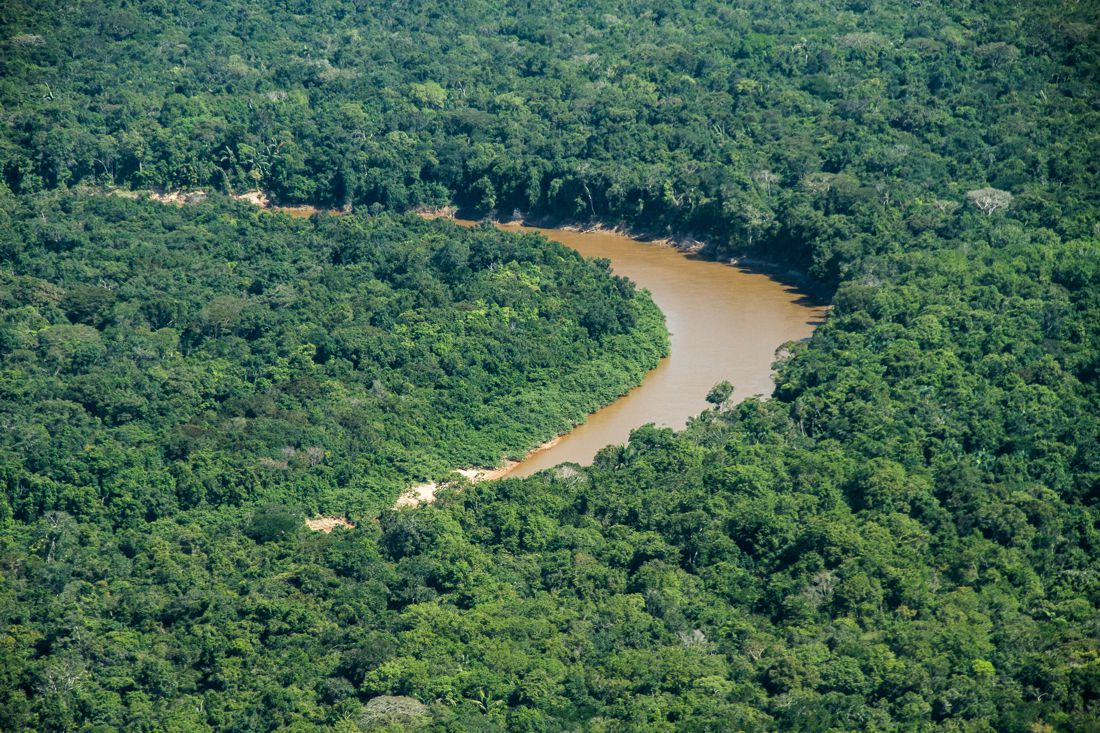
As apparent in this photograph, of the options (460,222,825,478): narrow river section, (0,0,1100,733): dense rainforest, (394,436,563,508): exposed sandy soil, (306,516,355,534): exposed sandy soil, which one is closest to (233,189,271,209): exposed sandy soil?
(0,0,1100,733): dense rainforest

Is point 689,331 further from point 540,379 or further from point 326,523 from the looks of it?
point 326,523

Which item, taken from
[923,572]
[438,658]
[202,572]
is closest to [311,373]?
[202,572]

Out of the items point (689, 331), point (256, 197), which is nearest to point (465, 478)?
point (689, 331)

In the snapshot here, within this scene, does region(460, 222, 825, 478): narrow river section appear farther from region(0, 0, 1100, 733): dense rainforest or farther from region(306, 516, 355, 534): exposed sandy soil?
region(306, 516, 355, 534): exposed sandy soil

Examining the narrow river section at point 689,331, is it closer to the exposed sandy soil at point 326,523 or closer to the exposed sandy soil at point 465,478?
the exposed sandy soil at point 465,478

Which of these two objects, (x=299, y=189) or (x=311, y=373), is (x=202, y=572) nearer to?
(x=311, y=373)
